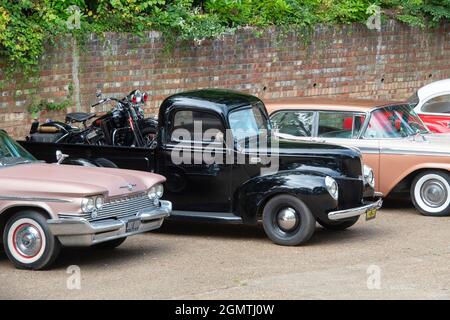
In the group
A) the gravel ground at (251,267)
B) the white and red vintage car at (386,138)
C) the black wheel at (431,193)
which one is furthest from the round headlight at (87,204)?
the black wheel at (431,193)

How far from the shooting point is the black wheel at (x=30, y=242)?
1019 cm

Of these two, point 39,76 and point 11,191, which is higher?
point 39,76

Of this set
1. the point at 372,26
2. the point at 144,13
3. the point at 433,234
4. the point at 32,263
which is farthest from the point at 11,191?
the point at 372,26

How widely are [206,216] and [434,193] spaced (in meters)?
3.56

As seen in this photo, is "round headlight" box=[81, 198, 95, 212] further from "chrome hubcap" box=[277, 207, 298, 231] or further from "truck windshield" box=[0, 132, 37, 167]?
"chrome hubcap" box=[277, 207, 298, 231]

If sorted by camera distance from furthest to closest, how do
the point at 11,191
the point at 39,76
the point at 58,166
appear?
1. the point at 39,76
2. the point at 58,166
3. the point at 11,191

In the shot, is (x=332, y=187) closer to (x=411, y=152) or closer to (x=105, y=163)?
Answer: (x=411, y=152)

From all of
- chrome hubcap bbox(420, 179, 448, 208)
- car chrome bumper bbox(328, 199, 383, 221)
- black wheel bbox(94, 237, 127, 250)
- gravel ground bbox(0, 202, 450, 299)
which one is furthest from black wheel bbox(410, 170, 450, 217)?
black wheel bbox(94, 237, 127, 250)

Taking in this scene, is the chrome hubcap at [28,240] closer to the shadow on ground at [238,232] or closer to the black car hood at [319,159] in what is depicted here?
the shadow on ground at [238,232]

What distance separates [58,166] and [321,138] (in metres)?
4.53

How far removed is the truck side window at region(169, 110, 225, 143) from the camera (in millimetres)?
12500

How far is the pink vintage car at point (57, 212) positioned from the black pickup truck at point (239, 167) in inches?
67.5

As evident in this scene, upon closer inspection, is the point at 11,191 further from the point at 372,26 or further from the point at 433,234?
the point at 372,26

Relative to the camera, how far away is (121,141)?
13.6 metres
